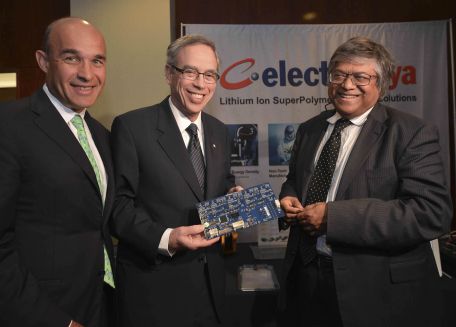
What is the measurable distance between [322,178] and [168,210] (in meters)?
0.85

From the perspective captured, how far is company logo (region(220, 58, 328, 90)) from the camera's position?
14.2 feet

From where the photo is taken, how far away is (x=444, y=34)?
4.40 metres

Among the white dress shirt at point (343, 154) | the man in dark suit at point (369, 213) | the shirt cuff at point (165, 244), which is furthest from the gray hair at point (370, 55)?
the shirt cuff at point (165, 244)

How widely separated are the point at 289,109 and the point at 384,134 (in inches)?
96.8

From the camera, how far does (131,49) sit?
4320 mm

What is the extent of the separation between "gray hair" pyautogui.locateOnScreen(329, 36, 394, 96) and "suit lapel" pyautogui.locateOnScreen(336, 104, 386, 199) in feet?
0.79

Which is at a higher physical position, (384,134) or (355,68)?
(355,68)

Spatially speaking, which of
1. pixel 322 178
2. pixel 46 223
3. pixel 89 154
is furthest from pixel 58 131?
pixel 322 178

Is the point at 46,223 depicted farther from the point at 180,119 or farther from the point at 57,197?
the point at 180,119

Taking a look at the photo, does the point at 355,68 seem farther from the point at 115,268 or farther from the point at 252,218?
the point at 115,268

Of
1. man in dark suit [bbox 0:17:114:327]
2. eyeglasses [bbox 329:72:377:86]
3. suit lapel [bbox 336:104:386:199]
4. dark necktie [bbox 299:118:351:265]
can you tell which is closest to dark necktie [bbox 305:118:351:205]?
dark necktie [bbox 299:118:351:265]

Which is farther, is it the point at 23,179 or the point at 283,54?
the point at 283,54

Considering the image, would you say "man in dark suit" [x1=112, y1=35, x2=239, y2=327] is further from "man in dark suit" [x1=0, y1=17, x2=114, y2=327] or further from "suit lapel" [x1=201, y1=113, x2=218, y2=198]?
"man in dark suit" [x1=0, y1=17, x2=114, y2=327]

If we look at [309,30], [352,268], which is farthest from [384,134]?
[309,30]
